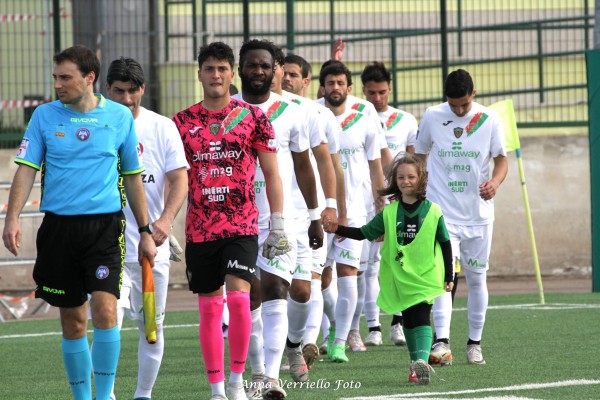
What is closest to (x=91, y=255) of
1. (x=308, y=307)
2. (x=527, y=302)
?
(x=308, y=307)

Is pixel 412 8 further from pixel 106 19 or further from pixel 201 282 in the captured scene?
pixel 201 282

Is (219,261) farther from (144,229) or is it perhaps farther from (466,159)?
(466,159)

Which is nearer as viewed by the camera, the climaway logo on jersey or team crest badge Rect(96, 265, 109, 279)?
team crest badge Rect(96, 265, 109, 279)

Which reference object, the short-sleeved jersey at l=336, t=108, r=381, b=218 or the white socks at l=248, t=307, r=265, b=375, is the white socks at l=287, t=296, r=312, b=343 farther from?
the short-sleeved jersey at l=336, t=108, r=381, b=218

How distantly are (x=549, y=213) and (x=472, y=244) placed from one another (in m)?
8.89

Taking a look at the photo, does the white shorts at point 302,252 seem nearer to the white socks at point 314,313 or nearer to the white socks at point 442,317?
the white socks at point 314,313

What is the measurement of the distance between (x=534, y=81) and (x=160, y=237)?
1390cm

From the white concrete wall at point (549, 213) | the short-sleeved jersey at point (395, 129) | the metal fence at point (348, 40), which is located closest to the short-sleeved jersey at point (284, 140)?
the short-sleeved jersey at point (395, 129)

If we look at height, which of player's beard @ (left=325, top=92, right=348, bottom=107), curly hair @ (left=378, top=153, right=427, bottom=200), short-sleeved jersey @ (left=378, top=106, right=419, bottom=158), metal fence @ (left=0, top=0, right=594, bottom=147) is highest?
metal fence @ (left=0, top=0, right=594, bottom=147)

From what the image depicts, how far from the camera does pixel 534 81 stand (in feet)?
66.6

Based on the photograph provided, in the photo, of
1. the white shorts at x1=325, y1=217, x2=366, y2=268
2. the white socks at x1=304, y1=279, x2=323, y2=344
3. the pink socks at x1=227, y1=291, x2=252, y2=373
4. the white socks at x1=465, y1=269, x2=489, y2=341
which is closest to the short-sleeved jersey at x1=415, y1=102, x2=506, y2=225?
the white socks at x1=465, y1=269, x2=489, y2=341

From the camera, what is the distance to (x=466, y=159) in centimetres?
1025

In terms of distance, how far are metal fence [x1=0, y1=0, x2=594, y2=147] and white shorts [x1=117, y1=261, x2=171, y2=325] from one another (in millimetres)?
10217

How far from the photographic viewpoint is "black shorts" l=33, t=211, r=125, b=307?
6.88 meters
